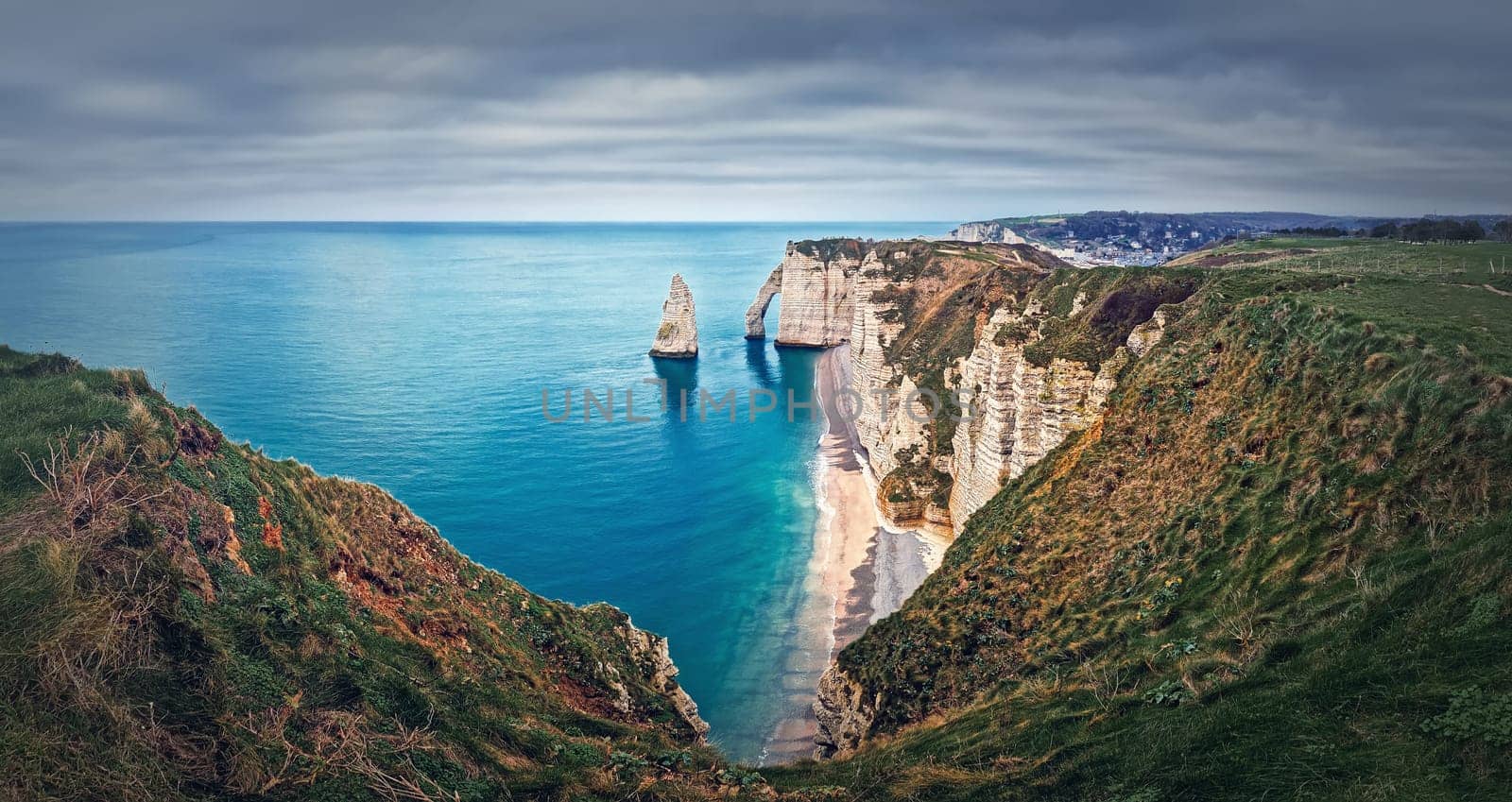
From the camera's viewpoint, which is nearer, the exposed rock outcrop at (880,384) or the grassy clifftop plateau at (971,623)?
the grassy clifftop plateau at (971,623)

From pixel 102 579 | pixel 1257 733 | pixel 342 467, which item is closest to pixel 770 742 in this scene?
pixel 1257 733

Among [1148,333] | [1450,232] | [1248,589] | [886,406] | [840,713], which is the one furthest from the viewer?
[1450,232]

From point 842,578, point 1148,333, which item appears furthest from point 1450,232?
point 842,578

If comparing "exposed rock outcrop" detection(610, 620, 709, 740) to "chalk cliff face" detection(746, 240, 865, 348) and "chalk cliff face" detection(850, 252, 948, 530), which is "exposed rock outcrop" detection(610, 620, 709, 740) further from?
"chalk cliff face" detection(746, 240, 865, 348)

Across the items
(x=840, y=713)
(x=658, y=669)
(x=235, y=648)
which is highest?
(x=235, y=648)

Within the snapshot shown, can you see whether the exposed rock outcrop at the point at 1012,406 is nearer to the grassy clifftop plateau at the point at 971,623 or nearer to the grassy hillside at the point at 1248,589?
the grassy hillside at the point at 1248,589

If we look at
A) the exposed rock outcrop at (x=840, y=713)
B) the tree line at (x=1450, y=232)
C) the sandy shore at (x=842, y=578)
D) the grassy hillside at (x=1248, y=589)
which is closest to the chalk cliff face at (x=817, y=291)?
the sandy shore at (x=842, y=578)

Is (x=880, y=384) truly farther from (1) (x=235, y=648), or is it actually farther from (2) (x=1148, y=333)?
(1) (x=235, y=648)
